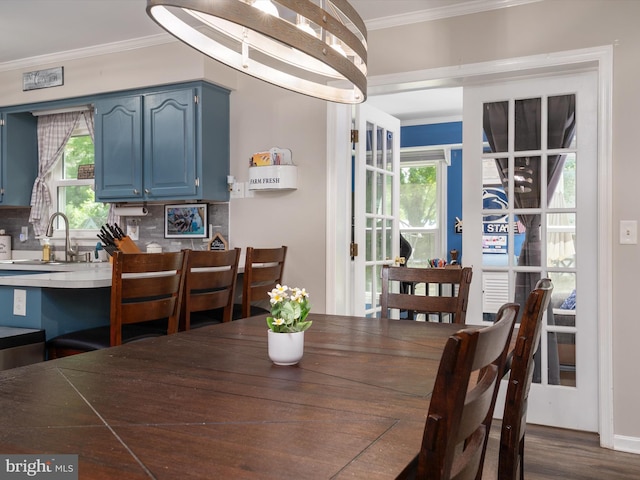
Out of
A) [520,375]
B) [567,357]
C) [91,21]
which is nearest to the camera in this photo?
[520,375]

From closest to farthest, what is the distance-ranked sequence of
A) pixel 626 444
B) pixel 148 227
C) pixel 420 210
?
1. pixel 626 444
2. pixel 148 227
3. pixel 420 210

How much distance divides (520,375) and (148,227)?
3581 millimetres

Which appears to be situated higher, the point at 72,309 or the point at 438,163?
the point at 438,163

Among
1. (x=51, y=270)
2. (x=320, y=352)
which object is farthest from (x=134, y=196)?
(x=320, y=352)

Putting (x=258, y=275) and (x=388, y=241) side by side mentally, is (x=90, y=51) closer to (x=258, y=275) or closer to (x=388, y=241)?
(x=258, y=275)

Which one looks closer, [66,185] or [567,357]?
[567,357]

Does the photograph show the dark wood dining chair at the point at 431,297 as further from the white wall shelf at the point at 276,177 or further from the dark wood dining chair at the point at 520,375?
the white wall shelf at the point at 276,177

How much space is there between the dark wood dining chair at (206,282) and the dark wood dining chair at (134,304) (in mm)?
110

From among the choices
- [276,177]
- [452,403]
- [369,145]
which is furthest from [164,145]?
[452,403]

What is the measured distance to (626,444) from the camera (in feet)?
9.14

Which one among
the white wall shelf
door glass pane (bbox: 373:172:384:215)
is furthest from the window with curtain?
door glass pane (bbox: 373:172:384:215)

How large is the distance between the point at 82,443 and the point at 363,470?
1.48ft

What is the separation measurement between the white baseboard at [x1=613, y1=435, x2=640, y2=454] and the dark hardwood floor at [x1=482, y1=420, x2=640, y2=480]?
4 centimetres

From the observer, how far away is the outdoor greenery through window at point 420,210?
20.8ft
